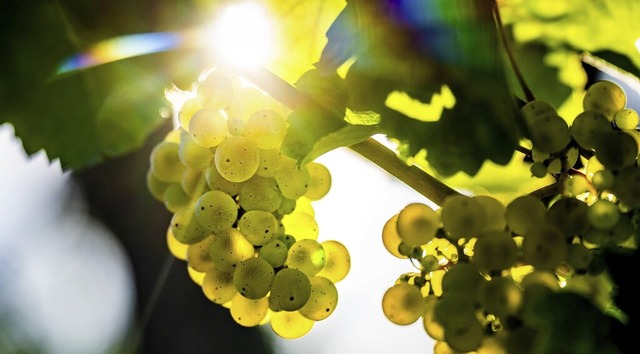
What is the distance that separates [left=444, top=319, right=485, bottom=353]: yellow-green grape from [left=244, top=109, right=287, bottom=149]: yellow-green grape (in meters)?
0.19

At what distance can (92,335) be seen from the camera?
2.55 m

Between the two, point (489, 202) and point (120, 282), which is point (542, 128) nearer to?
point (489, 202)

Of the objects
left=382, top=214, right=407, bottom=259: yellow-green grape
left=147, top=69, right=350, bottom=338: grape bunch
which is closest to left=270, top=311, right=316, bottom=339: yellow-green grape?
left=147, top=69, right=350, bottom=338: grape bunch

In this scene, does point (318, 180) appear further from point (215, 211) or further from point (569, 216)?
point (569, 216)

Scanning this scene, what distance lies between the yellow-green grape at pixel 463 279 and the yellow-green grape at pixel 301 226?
163mm

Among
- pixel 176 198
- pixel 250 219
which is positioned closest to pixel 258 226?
pixel 250 219

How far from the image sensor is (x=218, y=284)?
598 mm

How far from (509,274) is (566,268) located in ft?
0.11

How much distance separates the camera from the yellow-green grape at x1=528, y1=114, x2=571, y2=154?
1.62 ft

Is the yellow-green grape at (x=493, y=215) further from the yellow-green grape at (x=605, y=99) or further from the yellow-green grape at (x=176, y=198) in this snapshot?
the yellow-green grape at (x=176, y=198)

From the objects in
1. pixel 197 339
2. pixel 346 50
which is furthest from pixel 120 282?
pixel 346 50

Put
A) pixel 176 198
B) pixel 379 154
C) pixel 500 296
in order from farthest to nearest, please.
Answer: pixel 176 198 < pixel 379 154 < pixel 500 296

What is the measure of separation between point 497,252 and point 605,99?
0.49 feet

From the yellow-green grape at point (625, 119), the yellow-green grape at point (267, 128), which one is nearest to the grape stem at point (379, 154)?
the yellow-green grape at point (267, 128)
